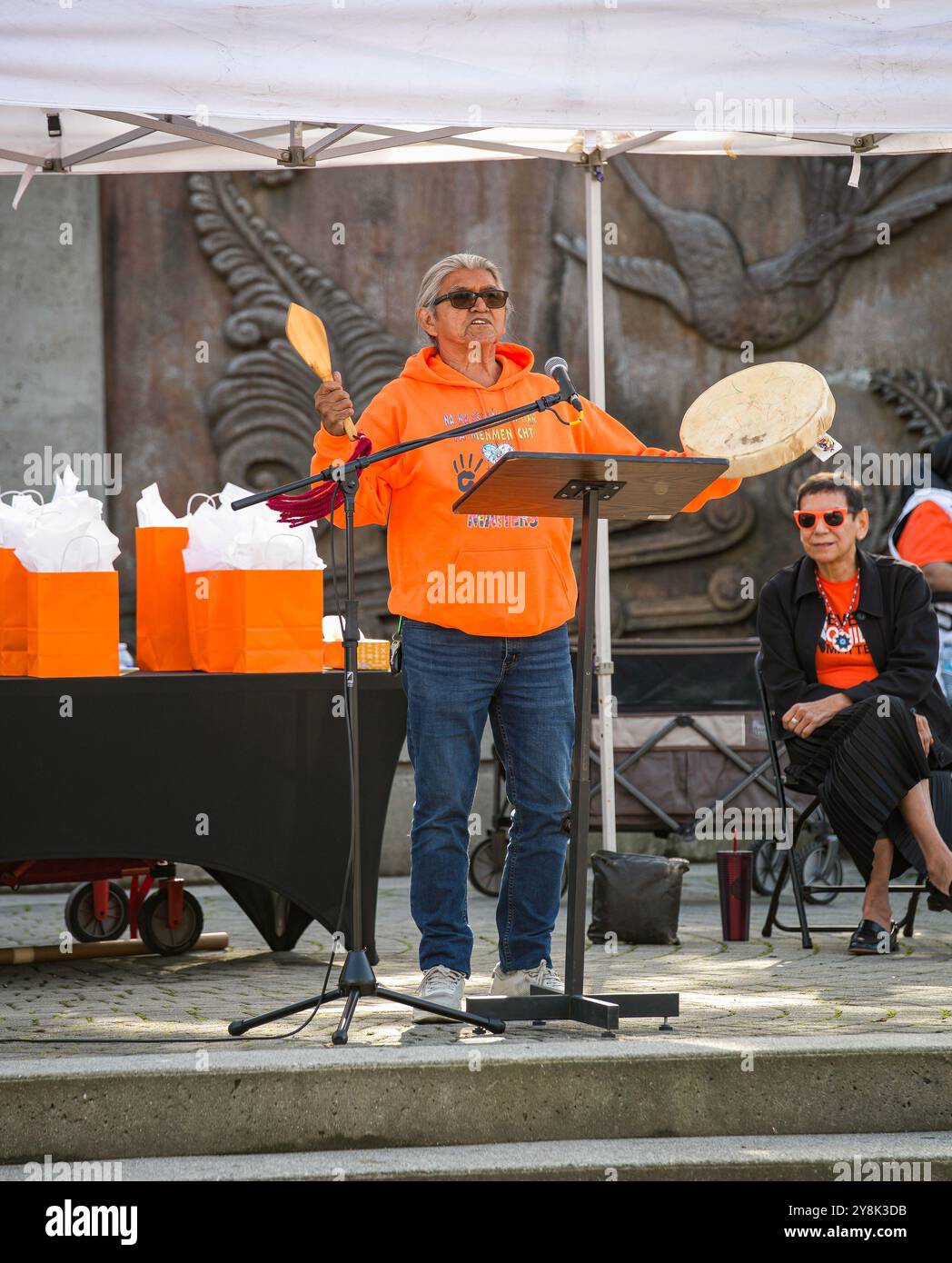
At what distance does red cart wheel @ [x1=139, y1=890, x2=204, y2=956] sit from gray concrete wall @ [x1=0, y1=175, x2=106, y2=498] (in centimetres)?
341

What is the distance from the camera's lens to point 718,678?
809 centimetres

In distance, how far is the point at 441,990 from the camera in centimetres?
437

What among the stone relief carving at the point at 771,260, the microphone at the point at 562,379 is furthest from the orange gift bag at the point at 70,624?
the stone relief carving at the point at 771,260

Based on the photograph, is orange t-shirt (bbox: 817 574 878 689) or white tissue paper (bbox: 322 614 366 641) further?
orange t-shirt (bbox: 817 574 878 689)

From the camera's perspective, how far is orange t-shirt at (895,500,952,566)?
22.6 ft

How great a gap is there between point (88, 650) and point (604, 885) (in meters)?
2.04

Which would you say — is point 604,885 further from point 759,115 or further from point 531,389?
point 759,115

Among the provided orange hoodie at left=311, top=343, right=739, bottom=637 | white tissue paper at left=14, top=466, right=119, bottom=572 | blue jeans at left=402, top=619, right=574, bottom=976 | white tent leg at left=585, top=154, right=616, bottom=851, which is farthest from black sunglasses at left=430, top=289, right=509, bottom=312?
white tissue paper at left=14, top=466, right=119, bottom=572

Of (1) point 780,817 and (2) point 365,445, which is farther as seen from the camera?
(1) point 780,817

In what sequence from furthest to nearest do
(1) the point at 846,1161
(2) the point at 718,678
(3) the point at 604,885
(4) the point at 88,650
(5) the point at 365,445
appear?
(2) the point at 718,678, (3) the point at 604,885, (4) the point at 88,650, (5) the point at 365,445, (1) the point at 846,1161

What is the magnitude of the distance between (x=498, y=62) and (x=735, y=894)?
9.99 ft

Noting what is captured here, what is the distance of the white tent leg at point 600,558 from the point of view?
19.4 feet

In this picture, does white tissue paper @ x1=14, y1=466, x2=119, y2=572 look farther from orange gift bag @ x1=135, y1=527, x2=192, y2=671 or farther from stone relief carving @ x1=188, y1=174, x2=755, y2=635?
stone relief carving @ x1=188, y1=174, x2=755, y2=635
